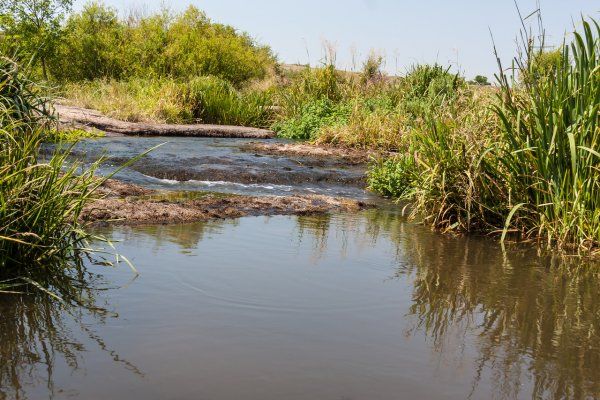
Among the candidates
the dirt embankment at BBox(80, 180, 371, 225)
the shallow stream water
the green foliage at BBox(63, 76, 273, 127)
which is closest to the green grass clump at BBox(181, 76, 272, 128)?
the green foliage at BBox(63, 76, 273, 127)

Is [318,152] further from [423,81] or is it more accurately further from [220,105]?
[220,105]

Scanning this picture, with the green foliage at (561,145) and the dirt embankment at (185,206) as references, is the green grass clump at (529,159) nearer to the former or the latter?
the green foliage at (561,145)

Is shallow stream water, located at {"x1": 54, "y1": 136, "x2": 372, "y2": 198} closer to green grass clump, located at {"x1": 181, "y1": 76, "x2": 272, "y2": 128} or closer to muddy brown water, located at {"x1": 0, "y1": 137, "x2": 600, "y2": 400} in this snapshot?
muddy brown water, located at {"x1": 0, "y1": 137, "x2": 600, "y2": 400}

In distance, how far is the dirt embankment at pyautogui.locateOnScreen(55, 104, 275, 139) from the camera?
14.3 meters

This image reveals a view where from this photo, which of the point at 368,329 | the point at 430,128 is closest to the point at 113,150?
the point at 430,128

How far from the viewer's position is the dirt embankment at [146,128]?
47.1ft

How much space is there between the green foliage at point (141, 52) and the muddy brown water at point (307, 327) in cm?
2207

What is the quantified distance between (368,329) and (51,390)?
163 cm

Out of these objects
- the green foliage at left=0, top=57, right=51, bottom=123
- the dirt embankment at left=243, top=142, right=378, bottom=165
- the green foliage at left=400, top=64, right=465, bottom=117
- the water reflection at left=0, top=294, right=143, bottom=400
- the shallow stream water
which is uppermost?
the green foliage at left=400, top=64, right=465, bottom=117

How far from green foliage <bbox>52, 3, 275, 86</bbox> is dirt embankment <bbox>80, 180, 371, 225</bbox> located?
62.0ft

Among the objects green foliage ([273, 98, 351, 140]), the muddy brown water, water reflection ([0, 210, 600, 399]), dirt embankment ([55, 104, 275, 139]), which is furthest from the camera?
green foliage ([273, 98, 351, 140])

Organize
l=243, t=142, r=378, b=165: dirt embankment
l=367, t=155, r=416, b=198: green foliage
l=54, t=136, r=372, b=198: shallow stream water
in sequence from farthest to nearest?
l=243, t=142, r=378, b=165: dirt embankment → l=54, t=136, r=372, b=198: shallow stream water → l=367, t=155, r=416, b=198: green foliage

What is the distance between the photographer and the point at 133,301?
12.2ft

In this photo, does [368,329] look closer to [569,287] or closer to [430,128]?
[569,287]
